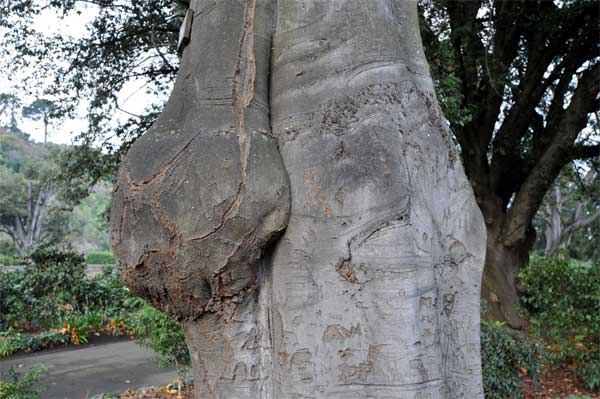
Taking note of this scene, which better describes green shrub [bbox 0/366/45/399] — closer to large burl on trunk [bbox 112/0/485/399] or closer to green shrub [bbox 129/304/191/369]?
green shrub [bbox 129/304/191/369]

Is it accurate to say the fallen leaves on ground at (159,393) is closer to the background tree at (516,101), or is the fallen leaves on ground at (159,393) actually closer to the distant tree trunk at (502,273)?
the distant tree trunk at (502,273)

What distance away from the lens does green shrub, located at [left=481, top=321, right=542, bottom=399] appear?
6.11 metres

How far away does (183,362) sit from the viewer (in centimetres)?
671

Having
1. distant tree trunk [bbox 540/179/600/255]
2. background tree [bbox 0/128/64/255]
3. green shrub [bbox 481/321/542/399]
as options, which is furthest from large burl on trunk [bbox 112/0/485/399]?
background tree [bbox 0/128/64/255]

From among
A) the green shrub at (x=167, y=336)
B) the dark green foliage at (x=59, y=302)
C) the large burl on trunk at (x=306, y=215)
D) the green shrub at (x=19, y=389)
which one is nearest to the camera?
the large burl on trunk at (x=306, y=215)

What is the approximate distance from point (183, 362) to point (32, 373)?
68.5 inches

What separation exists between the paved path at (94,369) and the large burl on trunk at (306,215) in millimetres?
6263

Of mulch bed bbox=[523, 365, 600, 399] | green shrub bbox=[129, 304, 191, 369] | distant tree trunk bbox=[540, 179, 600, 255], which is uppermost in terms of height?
distant tree trunk bbox=[540, 179, 600, 255]

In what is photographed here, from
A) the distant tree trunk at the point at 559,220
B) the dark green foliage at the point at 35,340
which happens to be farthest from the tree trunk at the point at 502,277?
the distant tree trunk at the point at 559,220

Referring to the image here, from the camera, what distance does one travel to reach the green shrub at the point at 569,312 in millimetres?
7758

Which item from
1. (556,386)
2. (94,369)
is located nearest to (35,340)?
(94,369)

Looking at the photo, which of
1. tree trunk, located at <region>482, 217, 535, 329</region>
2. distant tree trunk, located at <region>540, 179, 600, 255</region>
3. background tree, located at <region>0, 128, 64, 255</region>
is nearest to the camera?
tree trunk, located at <region>482, 217, 535, 329</region>

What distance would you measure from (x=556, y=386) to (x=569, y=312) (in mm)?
1237

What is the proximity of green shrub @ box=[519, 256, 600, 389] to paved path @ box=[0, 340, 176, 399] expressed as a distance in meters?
5.47
